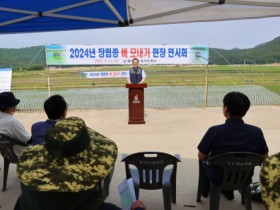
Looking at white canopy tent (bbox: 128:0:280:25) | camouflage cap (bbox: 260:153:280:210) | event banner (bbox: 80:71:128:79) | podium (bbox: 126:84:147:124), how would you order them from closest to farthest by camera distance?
camouflage cap (bbox: 260:153:280:210)
white canopy tent (bbox: 128:0:280:25)
podium (bbox: 126:84:147:124)
event banner (bbox: 80:71:128:79)

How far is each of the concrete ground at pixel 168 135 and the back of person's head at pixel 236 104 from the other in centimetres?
115

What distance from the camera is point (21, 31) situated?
4605 mm

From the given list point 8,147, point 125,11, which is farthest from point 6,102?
point 125,11

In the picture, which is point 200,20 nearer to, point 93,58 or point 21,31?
point 21,31

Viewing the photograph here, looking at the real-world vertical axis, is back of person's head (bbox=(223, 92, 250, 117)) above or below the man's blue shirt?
above

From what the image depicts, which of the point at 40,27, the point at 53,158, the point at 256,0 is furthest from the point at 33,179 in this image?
the point at 40,27

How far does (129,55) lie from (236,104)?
272 inches

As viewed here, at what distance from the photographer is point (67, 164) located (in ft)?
3.90

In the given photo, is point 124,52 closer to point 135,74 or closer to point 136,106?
point 135,74

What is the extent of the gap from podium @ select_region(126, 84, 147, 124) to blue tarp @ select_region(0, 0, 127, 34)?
321cm

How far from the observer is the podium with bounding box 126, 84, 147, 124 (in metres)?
7.56

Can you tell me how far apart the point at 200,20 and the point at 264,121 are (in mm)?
4839

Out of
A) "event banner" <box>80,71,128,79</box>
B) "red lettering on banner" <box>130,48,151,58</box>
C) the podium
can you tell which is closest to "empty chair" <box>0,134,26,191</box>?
the podium

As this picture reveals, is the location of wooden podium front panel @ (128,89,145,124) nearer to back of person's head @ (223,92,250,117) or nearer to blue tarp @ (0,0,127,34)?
blue tarp @ (0,0,127,34)
